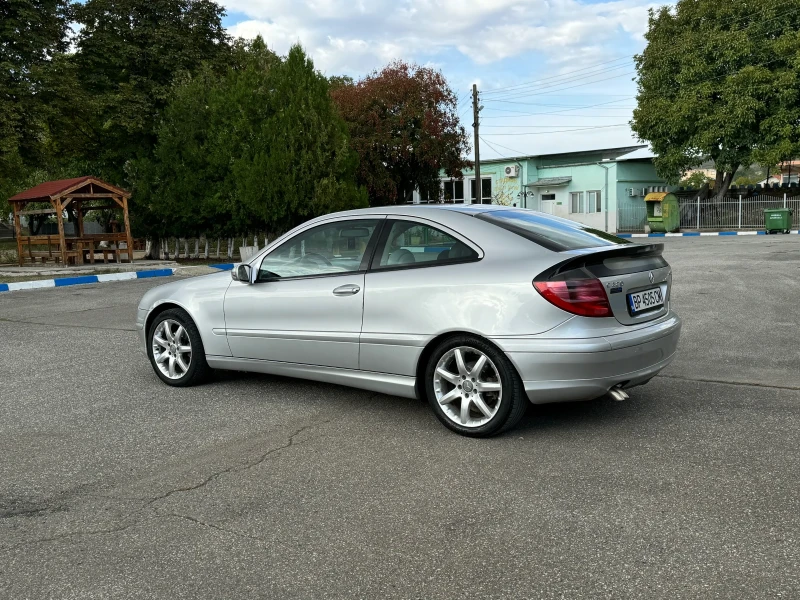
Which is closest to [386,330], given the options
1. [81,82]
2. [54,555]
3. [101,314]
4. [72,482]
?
[72,482]

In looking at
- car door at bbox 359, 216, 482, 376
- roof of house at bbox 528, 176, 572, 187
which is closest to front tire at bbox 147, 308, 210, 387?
car door at bbox 359, 216, 482, 376

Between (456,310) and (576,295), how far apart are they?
740mm

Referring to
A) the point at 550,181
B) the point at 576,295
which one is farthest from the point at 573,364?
the point at 550,181

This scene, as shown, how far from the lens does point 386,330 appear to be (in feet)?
16.0

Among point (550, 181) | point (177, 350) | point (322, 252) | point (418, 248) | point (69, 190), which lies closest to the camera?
point (418, 248)

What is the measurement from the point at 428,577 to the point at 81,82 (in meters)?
27.3

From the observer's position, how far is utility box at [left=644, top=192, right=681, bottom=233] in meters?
39.2

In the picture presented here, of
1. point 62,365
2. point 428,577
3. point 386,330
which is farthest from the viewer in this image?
point 62,365

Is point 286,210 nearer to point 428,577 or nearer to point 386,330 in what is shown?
point 386,330

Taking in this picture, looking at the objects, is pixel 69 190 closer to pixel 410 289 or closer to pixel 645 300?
pixel 410 289

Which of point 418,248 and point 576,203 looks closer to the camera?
point 418,248

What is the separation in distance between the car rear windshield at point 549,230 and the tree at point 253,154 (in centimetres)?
1796

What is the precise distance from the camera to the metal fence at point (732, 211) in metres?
37.5

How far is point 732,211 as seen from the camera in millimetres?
39031
